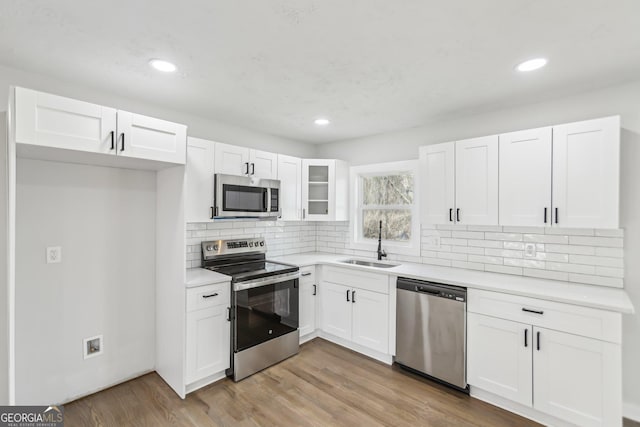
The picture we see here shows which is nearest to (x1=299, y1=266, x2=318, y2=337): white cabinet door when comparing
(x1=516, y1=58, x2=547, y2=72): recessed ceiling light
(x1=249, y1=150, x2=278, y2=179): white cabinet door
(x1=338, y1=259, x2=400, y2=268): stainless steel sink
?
(x1=338, y1=259, x2=400, y2=268): stainless steel sink

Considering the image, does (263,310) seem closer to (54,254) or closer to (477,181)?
(54,254)

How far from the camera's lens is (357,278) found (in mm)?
3305

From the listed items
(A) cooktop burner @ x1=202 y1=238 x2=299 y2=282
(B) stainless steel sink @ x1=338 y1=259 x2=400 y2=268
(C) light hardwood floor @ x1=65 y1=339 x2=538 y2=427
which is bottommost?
(C) light hardwood floor @ x1=65 y1=339 x2=538 y2=427

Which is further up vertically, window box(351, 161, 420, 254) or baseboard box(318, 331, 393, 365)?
window box(351, 161, 420, 254)

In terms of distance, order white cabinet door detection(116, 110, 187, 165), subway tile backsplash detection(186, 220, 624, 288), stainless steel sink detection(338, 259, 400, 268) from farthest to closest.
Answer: stainless steel sink detection(338, 259, 400, 268) < subway tile backsplash detection(186, 220, 624, 288) < white cabinet door detection(116, 110, 187, 165)

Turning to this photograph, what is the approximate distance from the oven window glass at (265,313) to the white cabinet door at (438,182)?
1.63m

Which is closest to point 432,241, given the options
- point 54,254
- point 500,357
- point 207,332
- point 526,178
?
point 526,178

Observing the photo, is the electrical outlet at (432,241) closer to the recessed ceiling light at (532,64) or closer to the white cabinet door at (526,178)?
the white cabinet door at (526,178)

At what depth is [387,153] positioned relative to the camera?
3807mm

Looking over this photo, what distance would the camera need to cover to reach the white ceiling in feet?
4.91

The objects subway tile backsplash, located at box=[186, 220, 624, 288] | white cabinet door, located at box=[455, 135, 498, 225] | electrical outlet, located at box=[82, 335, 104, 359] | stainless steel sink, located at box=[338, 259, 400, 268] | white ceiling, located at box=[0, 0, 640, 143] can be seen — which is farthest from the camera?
stainless steel sink, located at box=[338, 259, 400, 268]

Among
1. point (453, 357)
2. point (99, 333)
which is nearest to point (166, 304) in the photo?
point (99, 333)

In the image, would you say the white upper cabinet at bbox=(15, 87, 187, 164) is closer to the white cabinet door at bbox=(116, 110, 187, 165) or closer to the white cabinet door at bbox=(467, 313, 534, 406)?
the white cabinet door at bbox=(116, 110, 187, 165)

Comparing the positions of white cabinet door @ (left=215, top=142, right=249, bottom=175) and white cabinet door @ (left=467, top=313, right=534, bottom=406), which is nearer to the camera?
white cabinet door @ (left=467, top=313, right=534, bottom=406)
